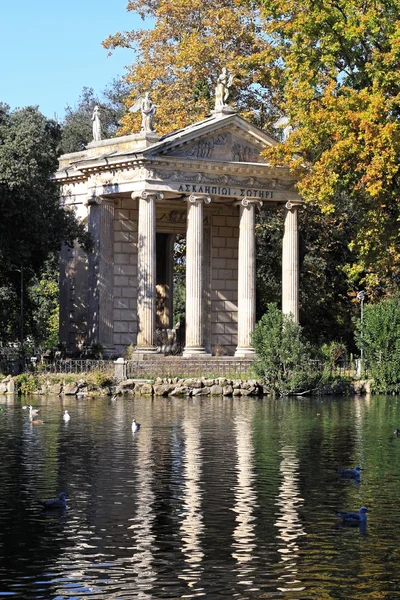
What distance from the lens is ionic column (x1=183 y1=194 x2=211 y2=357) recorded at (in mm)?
57562

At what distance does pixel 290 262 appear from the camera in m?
61.0

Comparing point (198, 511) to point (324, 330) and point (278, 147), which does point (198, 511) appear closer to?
point (278, 147)

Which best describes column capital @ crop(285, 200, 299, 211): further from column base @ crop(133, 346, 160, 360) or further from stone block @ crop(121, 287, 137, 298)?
column base @ crop(133, 346, 160, 360)

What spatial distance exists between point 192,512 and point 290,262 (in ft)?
132

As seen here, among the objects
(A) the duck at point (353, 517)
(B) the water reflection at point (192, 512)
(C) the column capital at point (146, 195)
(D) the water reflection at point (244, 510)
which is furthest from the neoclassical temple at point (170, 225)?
(A) the duck at point (353, 517)

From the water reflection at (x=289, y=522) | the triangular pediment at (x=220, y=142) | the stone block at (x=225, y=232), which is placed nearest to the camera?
the water reflection at (x=289, y=522)

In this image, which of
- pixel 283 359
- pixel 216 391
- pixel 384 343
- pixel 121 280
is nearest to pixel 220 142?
pixel 121 280

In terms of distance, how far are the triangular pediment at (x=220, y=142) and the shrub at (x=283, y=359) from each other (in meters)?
9.89

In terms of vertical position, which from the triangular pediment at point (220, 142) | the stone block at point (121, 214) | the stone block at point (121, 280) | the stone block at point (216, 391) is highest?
the triangular pediment at point (220, 142)

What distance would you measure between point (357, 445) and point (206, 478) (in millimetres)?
7161

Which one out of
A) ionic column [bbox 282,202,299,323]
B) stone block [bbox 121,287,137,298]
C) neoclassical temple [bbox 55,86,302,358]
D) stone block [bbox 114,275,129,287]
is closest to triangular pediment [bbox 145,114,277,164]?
neoclassical temple [bbox 55,86,302,358]

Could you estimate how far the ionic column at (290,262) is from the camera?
60.8 m

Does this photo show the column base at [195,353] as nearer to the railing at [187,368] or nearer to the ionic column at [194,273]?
the ionic column at [194,273]

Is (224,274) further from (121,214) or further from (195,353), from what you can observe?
(195,353)
